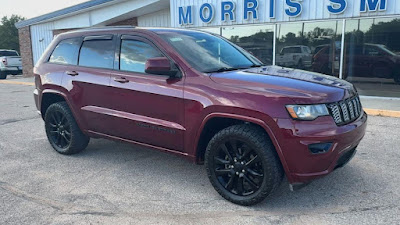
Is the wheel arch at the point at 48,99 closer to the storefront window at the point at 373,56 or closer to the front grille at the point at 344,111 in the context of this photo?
the front grille at the point at 344,111

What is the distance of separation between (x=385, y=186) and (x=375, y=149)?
4.68 feet

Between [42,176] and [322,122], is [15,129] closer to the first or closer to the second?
[42,176]

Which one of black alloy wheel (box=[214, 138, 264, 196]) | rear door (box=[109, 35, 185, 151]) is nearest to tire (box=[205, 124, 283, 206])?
black alloy wheel (box=[214, 138, 264, 196])

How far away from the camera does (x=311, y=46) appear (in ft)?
35.2

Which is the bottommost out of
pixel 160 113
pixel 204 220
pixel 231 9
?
pixel 204 220

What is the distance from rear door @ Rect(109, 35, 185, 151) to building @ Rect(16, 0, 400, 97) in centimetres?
752

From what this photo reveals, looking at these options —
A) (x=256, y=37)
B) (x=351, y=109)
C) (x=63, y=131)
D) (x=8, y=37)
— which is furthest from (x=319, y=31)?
(x=8, y=37)

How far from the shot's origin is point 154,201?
358 centimetres

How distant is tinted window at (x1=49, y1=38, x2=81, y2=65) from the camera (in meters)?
4.81

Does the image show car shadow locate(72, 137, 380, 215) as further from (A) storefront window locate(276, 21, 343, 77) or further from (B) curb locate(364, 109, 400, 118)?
(A) storefront window locate(276, 21, 343, 77)

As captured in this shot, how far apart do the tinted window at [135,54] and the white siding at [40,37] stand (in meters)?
16.7

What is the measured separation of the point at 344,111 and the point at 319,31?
7945mm

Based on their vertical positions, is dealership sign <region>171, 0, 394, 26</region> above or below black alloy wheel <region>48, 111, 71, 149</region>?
above

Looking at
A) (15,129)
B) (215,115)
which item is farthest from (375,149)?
(15,129)
